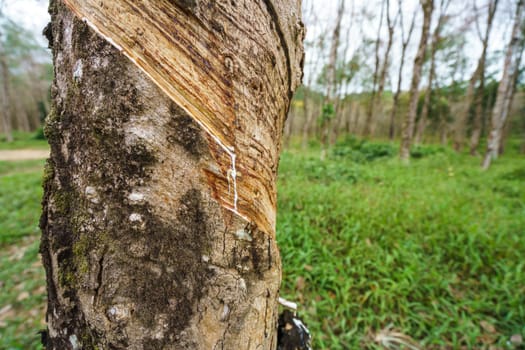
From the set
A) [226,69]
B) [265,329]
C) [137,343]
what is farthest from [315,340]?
[226,69]

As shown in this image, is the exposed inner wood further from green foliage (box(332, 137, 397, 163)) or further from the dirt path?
the dirt path

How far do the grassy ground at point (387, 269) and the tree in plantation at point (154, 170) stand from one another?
1.66 m

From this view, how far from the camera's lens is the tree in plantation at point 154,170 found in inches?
17.8

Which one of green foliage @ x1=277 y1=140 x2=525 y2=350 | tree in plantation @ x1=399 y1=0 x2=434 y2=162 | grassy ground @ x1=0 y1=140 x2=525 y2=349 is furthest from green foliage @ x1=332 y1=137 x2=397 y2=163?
green foliage @ x1=277 y1=140 x2=525 y2=350

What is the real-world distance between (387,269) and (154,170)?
7.89 ft

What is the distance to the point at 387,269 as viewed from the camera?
2.17 meters

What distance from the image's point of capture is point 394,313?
1.91m

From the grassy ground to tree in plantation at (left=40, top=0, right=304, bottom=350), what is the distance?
1656 mm

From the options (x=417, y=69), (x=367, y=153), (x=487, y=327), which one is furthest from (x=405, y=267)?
(x=367, y=153)

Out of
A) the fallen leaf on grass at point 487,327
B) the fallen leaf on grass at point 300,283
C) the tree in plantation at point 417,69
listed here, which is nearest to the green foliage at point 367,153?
the tree in plantation at point 417,69

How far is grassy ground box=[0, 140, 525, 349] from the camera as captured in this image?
1.78 meters

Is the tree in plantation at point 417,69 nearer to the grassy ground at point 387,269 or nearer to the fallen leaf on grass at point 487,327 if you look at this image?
the grassy ground at point 387,269

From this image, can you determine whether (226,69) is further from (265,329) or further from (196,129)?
(265,329)

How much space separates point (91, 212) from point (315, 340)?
6.09ft
